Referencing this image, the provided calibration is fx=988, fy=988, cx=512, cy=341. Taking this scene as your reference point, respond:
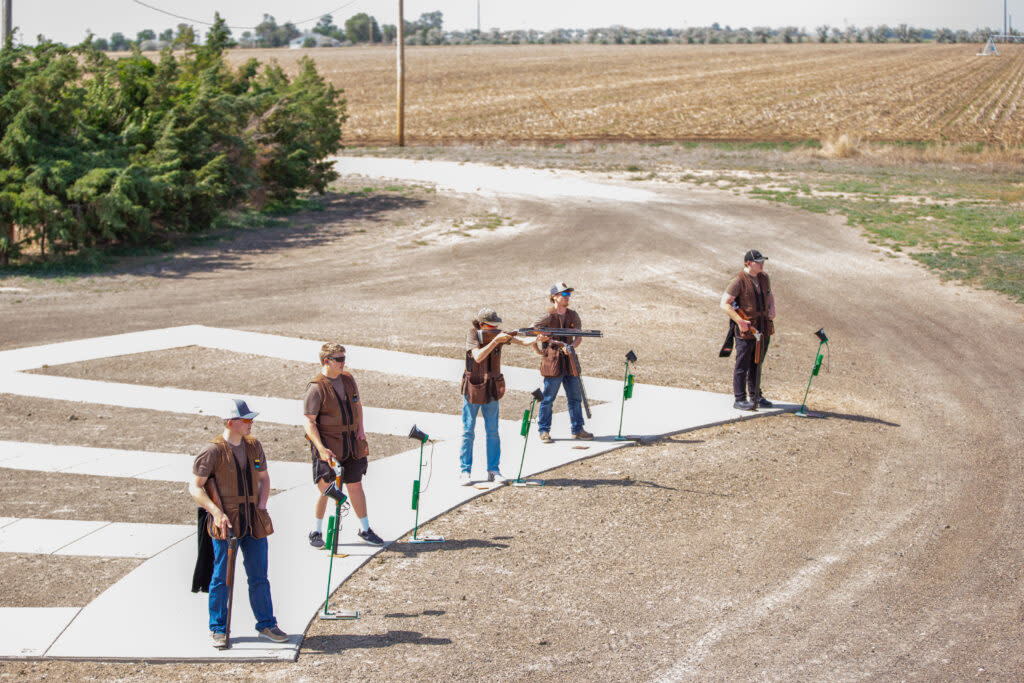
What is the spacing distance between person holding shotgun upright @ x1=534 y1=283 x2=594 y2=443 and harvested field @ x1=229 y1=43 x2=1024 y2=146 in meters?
40.1

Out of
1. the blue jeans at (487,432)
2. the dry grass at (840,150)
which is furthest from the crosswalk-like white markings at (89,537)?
the dry grass at (840,150)

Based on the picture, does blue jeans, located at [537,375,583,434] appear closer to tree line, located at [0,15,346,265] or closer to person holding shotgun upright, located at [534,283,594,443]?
person holding shotgun upright, located at [534,283,594,443]

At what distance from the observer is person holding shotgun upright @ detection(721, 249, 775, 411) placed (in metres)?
12.6

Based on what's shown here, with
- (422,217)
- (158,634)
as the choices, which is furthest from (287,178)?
(158,634)

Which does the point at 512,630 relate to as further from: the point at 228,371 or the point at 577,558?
the point at 228,371

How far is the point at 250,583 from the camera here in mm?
7047

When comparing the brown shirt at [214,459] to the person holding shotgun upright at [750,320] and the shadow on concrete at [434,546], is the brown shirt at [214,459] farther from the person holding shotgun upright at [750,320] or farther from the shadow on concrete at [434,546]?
the person holding shotgun upright at [750,320]

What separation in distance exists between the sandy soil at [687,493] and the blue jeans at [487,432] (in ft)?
1.45

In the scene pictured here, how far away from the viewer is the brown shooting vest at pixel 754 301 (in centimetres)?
1269

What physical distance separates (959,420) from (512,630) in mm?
7910

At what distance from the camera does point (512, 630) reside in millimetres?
7445

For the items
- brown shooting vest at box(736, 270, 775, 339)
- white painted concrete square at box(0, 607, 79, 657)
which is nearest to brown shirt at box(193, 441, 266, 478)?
white painted concrete square at box(0, 607, 79, 657)

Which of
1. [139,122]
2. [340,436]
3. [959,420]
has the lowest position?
[959,420]

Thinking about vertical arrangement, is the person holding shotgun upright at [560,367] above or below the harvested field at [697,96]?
below
